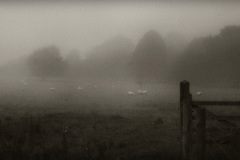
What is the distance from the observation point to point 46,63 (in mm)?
134250

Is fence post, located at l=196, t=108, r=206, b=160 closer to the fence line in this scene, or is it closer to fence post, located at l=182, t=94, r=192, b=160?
the fence line

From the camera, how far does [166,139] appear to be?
47.3 ft

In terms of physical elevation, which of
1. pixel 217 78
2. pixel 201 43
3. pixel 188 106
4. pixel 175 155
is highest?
pixel 201 43

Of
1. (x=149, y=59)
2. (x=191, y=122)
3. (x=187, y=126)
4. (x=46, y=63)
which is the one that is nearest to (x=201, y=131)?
(x=191, y=122)

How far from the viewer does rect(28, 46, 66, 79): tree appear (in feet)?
435

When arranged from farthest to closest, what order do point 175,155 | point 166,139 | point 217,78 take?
point 217,78 → point 166,139 → point 175,155

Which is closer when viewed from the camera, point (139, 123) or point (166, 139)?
point (166, 139)

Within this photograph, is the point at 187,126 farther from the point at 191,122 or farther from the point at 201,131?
the point at 201,131

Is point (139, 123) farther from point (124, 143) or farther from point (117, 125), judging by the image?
point (124, 143)

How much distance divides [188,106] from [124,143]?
5224mm

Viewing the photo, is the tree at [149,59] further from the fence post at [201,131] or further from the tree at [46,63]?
the fence post at [201,131]

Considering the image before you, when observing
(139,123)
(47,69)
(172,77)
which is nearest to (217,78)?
(172,77)

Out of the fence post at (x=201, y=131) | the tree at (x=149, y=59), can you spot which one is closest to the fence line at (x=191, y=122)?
the fence post at (x=201, y=131)

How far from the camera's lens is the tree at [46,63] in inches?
5217
